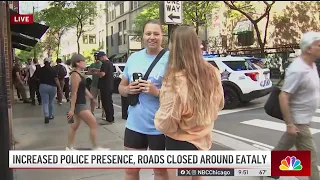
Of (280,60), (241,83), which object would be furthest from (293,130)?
(280,60)

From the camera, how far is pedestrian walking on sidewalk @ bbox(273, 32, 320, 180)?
3256 millimetres

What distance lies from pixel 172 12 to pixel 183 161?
359 cm

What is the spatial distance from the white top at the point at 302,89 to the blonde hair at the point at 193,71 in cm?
105

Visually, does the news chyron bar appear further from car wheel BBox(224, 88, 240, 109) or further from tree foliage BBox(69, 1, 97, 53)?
tree foliage BBox(69, 1, 97, 53)

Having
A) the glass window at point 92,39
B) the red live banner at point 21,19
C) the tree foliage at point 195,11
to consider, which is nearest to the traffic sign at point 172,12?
the red live banner at point 21,19

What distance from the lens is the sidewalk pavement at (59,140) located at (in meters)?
4.49

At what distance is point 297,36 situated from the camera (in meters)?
23.4

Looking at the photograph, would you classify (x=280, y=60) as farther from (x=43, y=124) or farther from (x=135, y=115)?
(x=135, y=115)

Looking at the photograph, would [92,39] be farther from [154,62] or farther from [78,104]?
[154,62]

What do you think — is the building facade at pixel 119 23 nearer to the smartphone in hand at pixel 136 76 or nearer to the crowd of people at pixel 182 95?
the crowd of people at pixel 182 95

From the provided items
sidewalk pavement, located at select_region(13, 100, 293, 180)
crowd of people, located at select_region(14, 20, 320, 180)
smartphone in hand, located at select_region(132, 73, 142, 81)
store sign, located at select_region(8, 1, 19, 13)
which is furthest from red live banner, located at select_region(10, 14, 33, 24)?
smartphone in hand, located at select_region(132, 73, 142, 81)

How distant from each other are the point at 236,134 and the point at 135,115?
Answer: 4.67 meters

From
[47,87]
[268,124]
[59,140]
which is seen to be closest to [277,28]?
[268,124]

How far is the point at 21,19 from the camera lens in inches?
462
